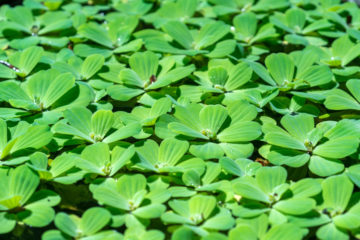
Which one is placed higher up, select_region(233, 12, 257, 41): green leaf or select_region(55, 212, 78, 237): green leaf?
select_region(233, 12, 257, 41): green leaf

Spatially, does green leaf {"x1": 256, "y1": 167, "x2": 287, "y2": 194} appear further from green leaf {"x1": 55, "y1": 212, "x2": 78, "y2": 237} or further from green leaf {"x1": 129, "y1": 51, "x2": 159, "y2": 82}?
green leaf {"x1": 129, "y1": 51, "x2": 159, "y2": 82}

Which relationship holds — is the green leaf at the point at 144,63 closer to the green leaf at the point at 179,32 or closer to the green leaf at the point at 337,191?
the green leaf at the point at 179,32

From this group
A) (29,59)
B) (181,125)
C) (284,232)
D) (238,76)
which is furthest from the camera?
(29,59)

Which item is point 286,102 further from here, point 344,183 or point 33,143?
point 33,143

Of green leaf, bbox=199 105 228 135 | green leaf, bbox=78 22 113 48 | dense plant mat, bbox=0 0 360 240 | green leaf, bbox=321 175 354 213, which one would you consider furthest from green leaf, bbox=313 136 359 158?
green leaf, bbox=78 22 113 48

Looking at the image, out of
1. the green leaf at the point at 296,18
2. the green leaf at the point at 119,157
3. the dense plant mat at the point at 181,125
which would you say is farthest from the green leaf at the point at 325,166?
the green leaf at the point at 296,18

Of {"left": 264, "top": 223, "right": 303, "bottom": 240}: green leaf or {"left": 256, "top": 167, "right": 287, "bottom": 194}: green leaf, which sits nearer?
{"left": 264, "top": 223, "right": 303, "bottom": 240}: green leaf

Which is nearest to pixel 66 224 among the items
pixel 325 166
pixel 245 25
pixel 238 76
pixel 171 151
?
pixel 171 151

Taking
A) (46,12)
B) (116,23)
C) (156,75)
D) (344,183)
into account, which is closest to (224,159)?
(344,183)

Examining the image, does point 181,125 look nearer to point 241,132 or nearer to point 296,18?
point 241,132
